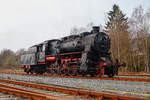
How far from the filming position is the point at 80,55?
1631 cm

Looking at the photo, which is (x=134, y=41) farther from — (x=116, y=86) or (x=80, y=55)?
(x=116, y=86)

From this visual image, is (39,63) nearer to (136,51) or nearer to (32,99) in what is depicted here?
(32,99)

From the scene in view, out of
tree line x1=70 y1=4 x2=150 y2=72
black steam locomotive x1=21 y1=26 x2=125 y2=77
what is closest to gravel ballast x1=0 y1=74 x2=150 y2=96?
black steam locomotive x1=21 y1=26 x2=125 y2=77

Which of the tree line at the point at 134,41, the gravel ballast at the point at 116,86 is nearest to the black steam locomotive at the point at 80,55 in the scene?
the gravel ballast at the point at 116,86

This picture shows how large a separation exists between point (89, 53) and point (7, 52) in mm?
87618

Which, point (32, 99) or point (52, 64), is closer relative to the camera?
point (32, 99)

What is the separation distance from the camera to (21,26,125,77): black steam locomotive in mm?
14695

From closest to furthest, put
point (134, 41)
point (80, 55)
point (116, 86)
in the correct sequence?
point (116, 86), point (80, 55), point (134, 41)

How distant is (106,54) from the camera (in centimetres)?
1585

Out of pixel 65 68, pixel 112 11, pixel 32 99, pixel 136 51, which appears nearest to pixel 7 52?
pixel 112 11

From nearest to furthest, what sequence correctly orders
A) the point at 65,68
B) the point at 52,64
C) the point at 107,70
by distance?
the point at 107,70 < the point at 65,68 < the point at 52,64

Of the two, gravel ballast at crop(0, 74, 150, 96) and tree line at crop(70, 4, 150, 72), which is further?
tree line at crop(70, 4, 150, 72)

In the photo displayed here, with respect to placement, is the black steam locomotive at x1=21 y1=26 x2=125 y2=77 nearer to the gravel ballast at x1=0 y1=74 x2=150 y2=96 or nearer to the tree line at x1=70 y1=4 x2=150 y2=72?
the gravel ballast at x1=0 y1=74 x2=150 y2=96

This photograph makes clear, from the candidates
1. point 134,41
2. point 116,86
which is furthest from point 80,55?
point 134,41
